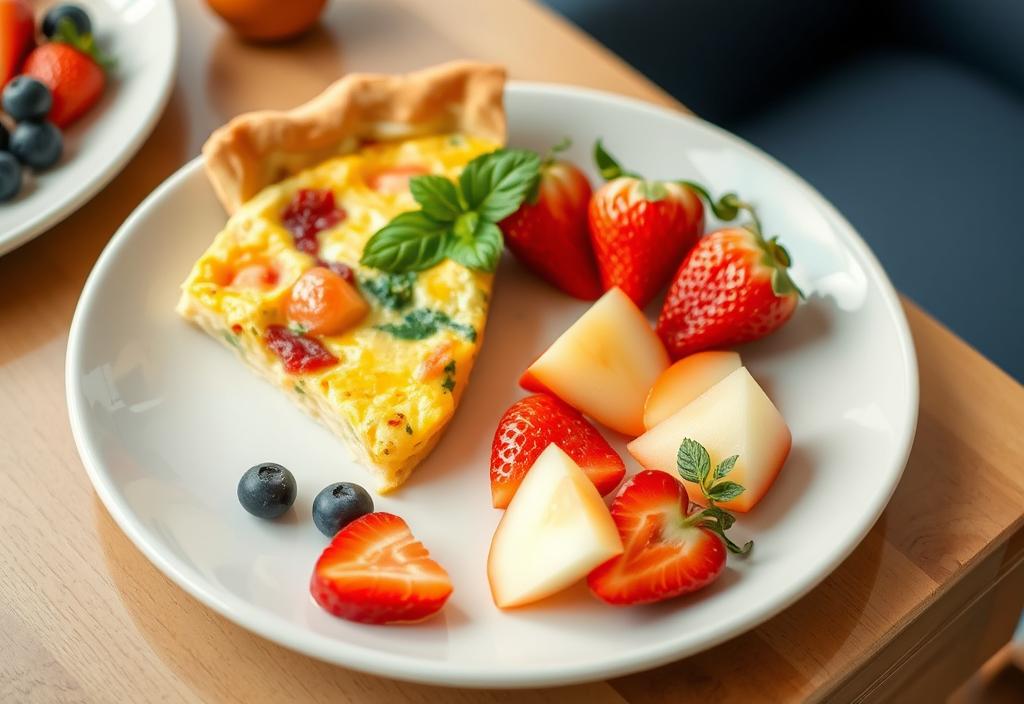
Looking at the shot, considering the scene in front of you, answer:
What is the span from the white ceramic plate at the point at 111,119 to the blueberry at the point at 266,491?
64cm

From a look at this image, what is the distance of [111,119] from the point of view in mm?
2059

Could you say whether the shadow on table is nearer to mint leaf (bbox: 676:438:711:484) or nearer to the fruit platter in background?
the fruit platter in background

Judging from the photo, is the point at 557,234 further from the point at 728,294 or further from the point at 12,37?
the point at 12,37

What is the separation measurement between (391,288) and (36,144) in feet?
2.29

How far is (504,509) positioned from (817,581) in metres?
0.43

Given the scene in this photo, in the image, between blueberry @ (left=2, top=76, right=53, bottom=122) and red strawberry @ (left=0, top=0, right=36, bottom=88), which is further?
red strawberry @ (left=0, top=0, right=36, bottom=88)

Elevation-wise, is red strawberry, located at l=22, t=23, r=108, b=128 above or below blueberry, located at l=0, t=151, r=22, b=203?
above

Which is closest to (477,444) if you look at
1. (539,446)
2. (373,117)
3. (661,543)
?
(539,446)

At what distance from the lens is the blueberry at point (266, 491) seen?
1493mm

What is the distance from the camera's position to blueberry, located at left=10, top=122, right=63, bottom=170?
1926 millimetres

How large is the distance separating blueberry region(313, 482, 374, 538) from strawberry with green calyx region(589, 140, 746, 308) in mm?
581

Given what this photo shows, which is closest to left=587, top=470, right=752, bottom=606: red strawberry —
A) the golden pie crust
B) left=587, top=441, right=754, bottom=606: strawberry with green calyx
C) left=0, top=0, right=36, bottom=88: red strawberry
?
left=587, top=441, right=754, bottom=606: strawberry with green calyx

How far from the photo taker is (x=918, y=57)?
2957mm

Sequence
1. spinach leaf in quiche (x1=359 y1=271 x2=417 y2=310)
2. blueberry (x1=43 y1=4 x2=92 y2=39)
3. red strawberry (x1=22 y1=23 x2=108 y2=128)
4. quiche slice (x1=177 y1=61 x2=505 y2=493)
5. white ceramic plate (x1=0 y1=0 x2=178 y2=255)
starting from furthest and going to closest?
blueberry (x1=43 y1=4 x2=92 y2=39) < red strawberry (x1=22 y1=23 x2=108 y2=128) < white ceramic plate (x1=0 y1=0 x2=178 y2=255) < spinach leaf in quiche (x1=359 y1=271 x2=417 y2=310) < quiche slice (x1=177 y1=61 x2=505 y2=493)
